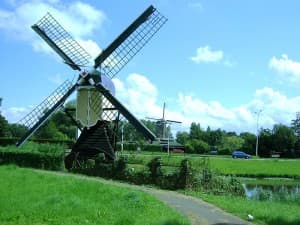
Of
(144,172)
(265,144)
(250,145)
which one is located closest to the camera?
(144,172)

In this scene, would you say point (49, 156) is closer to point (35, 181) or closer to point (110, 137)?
point (110, 137)

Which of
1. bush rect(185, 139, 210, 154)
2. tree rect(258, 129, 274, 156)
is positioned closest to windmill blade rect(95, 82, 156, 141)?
bush rect(185, 139, 210, 154)

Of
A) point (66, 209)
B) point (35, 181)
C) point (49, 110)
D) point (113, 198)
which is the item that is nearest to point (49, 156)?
point (49, 110)

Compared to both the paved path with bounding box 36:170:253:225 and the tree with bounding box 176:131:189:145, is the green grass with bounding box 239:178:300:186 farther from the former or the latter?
the tree with bounding box 176:131:189:145

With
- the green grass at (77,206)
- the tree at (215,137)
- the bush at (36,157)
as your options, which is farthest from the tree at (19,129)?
the tree at (215,137)

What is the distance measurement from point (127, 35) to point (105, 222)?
25489 millimetres

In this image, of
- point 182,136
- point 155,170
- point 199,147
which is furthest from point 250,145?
point 155,170

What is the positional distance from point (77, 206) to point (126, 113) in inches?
740

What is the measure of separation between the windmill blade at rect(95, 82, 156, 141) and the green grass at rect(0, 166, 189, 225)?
39.9ft

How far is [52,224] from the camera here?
1342cm

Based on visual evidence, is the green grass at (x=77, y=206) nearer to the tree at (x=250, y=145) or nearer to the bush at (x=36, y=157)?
the bush at (x=36, y=157)

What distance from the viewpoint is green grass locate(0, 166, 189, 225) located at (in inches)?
545

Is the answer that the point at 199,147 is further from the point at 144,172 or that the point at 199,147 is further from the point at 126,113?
the point at 144,172

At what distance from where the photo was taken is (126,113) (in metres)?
34.2
